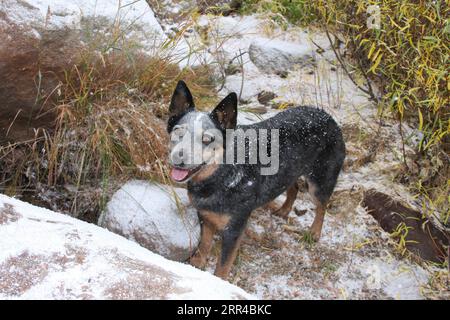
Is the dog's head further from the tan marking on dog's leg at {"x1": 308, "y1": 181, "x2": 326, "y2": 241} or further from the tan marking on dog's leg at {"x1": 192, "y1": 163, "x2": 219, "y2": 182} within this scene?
the tan marking on dog's leg at {"x1": 308, "y1": 181, "x2": 326, "y2": 241}

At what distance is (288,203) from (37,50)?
1.93 meters

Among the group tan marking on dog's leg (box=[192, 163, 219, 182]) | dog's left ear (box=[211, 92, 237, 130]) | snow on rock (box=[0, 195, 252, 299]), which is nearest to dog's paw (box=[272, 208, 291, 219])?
tan marking on dog's leg (box=[192, 163, 219, 182])

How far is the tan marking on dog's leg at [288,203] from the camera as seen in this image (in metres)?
3.62

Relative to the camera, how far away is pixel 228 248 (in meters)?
2.91

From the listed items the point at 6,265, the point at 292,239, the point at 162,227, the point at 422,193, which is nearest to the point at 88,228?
the point at 6,265

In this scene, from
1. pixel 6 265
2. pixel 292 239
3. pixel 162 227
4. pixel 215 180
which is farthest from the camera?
pixel 292 239

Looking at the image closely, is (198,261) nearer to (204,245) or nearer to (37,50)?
(204,245)

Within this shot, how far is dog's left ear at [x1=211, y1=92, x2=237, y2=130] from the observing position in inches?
103

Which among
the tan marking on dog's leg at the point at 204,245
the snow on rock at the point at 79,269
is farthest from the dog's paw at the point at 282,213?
the snow on rock at the point at 79,269

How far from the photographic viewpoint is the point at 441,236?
339 cm

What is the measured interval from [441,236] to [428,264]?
25 centimetres

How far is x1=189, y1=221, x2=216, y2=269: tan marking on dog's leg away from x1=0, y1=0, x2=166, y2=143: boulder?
1.19m

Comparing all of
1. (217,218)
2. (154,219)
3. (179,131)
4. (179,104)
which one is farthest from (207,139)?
(154,219)
